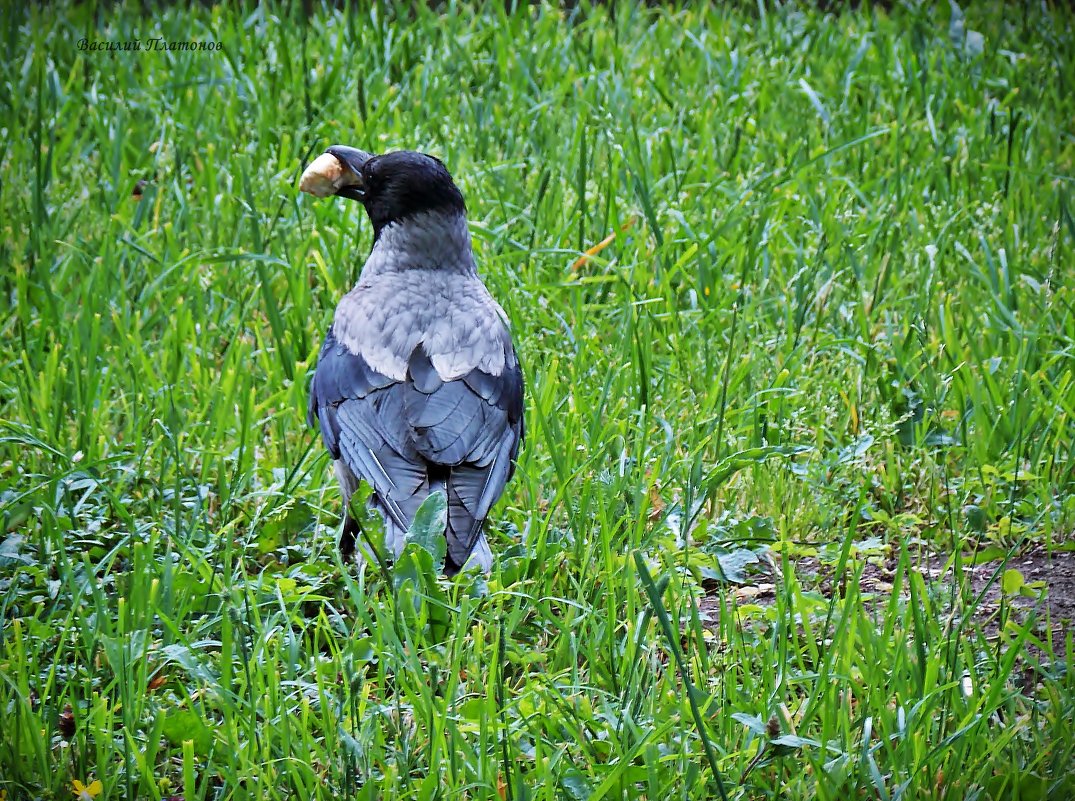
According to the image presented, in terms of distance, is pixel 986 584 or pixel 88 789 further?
pixel 986 584

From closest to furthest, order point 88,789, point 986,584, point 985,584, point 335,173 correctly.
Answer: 1. point 88,789
2. point 986,584
3. point 985,584
4. point 335,173

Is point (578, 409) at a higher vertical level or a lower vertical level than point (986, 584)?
higher

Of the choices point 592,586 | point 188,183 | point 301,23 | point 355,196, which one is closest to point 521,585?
point 592,586

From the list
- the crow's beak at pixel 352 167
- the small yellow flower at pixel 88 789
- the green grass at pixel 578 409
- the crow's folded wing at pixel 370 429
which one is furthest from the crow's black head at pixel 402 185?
the small yellow flower at pixel 88 789

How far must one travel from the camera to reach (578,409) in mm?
4250

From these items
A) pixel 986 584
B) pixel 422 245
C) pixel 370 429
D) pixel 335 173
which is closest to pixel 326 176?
pixel 335 173

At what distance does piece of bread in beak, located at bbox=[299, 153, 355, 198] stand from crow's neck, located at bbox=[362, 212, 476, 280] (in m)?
0.22

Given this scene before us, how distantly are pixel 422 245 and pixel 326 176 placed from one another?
39 cm

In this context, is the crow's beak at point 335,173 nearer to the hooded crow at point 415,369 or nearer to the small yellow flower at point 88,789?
the hooded crow at point 415,369

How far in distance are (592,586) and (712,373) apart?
4.22 ft

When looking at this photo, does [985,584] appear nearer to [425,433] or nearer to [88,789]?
[425,433]

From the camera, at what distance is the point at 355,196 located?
433cm

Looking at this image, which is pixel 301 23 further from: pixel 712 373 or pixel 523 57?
pixel 712 373

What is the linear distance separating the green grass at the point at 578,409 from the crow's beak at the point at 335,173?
0.56m
